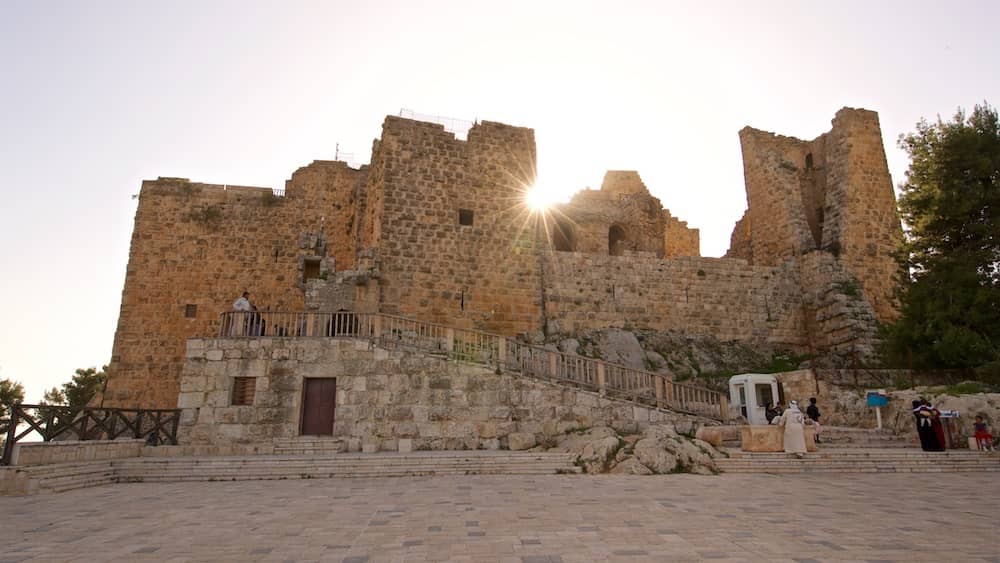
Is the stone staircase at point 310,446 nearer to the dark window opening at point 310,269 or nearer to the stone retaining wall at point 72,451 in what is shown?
the stone retaining wall at point 72,451

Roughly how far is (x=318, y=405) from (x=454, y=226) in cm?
763

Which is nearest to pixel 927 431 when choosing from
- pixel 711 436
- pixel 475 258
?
pixel 711 436

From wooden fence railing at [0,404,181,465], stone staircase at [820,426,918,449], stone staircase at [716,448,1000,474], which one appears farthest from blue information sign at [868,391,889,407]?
wooden fence railing at [0,404,181,465]

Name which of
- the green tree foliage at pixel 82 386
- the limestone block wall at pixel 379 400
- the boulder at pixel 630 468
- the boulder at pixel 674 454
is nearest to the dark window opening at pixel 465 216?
the limestone block wall at pixel 379 400

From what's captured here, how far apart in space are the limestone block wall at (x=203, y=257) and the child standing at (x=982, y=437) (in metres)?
18.2

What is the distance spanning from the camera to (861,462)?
10.5 meters

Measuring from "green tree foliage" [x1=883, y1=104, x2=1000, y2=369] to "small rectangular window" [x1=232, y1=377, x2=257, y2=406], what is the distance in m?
18.7

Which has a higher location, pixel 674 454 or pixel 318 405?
pixel 318 405

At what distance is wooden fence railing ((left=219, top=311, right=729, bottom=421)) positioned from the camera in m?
13.6

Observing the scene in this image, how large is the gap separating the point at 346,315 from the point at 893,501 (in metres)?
12.1

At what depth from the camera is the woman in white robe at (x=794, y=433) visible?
10.7 meters

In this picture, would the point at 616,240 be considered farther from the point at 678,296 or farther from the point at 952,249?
the point at 952,249

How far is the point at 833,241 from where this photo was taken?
21375 millimetres

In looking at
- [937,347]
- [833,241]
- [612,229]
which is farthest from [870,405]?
[612,229]
